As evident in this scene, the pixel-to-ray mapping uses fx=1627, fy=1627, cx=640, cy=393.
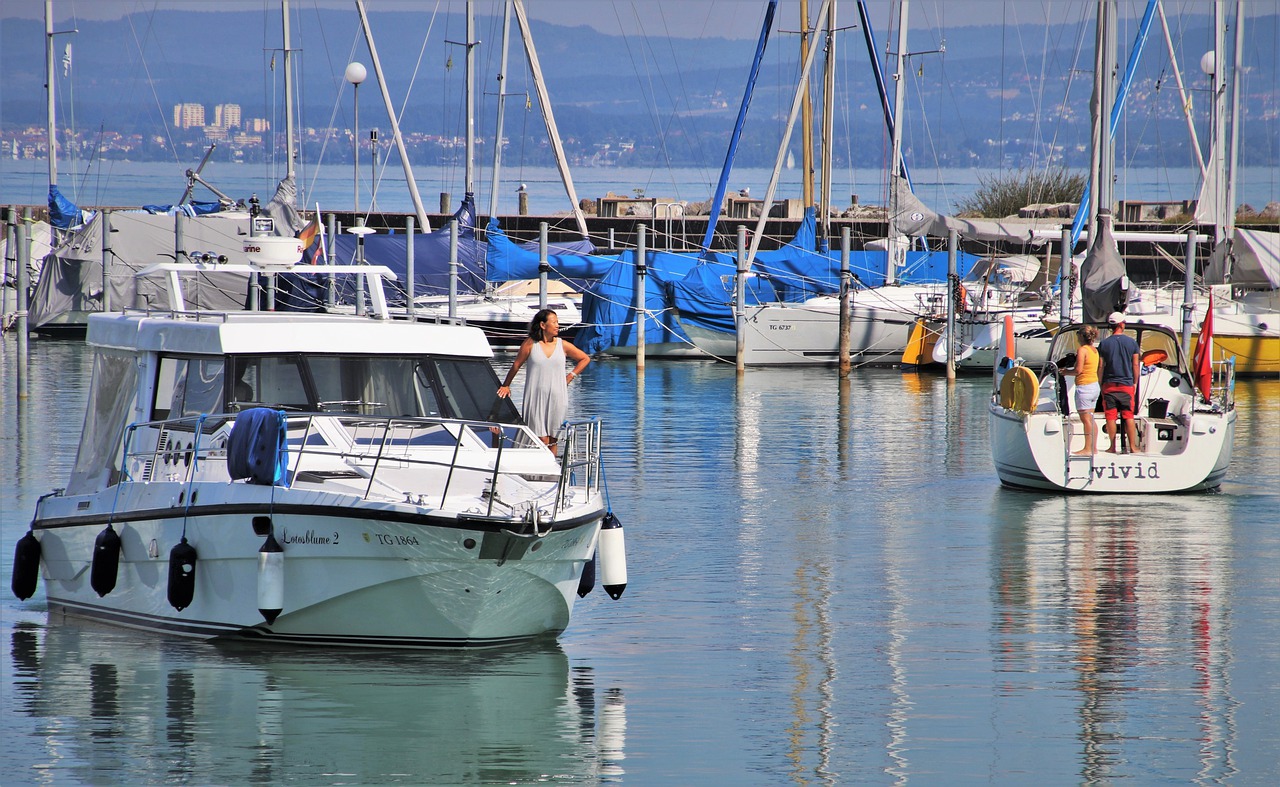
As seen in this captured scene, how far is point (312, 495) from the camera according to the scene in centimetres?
975

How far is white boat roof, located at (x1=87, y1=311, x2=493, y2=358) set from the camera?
1101cm

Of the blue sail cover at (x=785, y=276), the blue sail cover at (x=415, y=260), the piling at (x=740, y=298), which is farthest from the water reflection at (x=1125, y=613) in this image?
the blue sail cover at (x=415, y=260)

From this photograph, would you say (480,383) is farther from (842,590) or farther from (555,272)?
(555,272)

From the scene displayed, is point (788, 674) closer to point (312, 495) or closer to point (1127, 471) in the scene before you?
point (312, 495)

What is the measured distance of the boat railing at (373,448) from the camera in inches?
402

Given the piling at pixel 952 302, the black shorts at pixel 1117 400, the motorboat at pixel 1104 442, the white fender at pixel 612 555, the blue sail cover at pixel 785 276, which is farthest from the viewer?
the blue sail cover at pixel 785 276

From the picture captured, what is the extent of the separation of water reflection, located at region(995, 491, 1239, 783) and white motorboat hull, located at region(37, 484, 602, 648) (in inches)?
119

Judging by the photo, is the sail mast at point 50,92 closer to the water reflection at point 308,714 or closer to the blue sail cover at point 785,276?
the blue sail cover at point 785,276

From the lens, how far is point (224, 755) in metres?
8.48

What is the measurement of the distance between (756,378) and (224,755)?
22809 millimetres

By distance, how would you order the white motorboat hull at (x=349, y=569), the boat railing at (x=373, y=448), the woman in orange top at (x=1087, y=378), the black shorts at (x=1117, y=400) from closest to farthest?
1. the white motorboat hull at (x=349, y=569)
2. the boat railing at (x=373, y=448)
3. the woman in orange top at (x=1087, y=378)
4. the black shorts at (x=1117, y=400)

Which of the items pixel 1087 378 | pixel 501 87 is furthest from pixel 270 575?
pixel 501 87

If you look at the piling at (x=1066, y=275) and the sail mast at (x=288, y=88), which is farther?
the sail mast at (x=288, y=88)

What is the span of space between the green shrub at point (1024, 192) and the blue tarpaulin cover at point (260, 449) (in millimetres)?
43979
